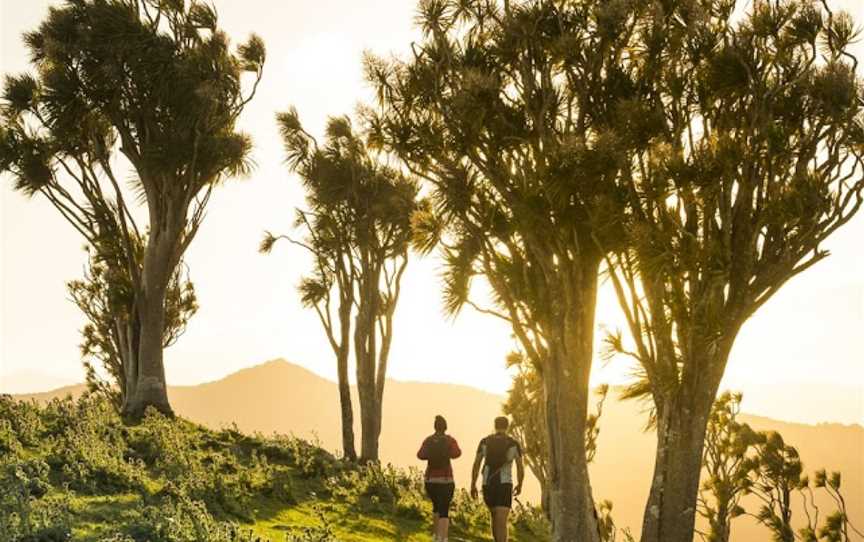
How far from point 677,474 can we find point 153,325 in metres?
15.2

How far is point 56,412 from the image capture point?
19.7 meters

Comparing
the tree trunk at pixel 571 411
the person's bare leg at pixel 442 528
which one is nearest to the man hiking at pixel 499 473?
the person's bare leg at pixel 442 528

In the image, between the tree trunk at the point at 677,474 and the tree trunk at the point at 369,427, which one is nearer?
the tree trunk at the point at 677,474

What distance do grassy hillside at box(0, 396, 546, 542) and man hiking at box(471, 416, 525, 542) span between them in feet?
7.74

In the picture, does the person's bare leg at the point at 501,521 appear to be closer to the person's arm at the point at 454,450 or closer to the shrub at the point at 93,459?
the person's arm at the point at 454,450

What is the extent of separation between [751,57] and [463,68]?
16.2 ft

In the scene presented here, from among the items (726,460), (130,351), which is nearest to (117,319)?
(130,351)

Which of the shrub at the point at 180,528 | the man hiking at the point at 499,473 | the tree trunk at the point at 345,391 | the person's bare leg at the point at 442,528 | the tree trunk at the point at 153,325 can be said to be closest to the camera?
the shrub at the point at 180,528

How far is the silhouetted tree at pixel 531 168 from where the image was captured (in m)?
15.5

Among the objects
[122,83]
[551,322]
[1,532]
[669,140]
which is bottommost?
[1,532]

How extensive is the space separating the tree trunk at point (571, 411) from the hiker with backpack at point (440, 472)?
8.86 feet

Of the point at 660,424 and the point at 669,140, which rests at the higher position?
the point at 669,140

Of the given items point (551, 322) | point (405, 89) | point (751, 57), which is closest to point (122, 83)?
point (405, 89)

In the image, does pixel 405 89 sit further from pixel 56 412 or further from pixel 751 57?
pixel 56 412
